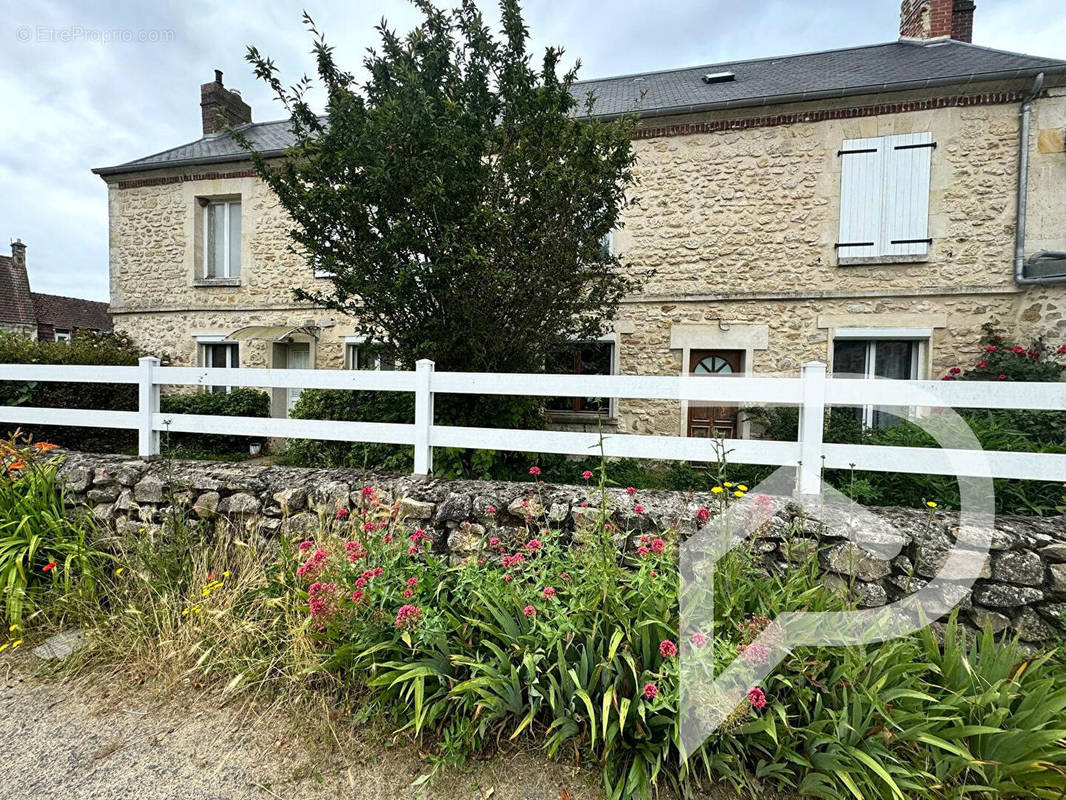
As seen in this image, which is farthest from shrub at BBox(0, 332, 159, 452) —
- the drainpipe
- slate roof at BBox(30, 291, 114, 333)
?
slate roof at BBox(30, 291, 114, 333)

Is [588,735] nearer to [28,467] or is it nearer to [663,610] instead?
[663,610]

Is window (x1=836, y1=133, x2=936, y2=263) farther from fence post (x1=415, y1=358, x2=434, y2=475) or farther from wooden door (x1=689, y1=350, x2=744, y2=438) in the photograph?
fence post (x1=415, y1=358, x2=434, y2=475)

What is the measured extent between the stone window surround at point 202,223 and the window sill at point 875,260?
33.4 feet

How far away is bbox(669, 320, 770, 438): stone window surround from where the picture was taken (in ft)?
23.1

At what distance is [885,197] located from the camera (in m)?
6.60

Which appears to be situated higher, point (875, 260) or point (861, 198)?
point (861, 198)

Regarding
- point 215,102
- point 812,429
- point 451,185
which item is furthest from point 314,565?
point 215,102

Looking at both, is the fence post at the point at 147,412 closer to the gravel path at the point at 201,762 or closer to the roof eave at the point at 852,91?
the gravel path at the point at 201,762

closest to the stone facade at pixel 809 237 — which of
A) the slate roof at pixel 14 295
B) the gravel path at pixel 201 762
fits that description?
the gravel path at pixel 201 762

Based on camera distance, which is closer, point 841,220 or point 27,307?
point 841,220

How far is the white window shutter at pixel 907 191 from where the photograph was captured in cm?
650

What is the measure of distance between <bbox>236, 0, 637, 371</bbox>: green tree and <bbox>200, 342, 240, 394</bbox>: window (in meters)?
6.06

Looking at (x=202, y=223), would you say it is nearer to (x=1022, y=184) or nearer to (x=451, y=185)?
(x=451, y=185)

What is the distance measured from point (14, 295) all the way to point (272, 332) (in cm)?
2621
